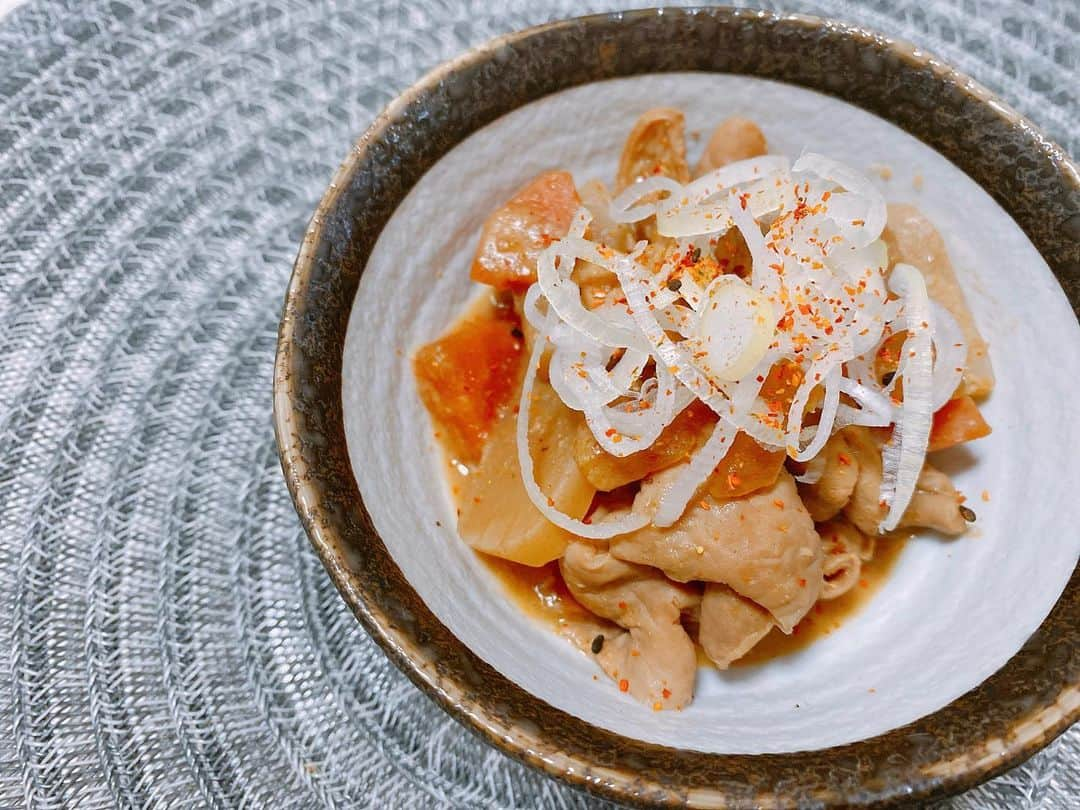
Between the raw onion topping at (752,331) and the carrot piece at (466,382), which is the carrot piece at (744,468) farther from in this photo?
the carrot piece at (466,382)

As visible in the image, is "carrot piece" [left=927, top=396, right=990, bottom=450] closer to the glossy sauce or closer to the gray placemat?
the glossy sauce

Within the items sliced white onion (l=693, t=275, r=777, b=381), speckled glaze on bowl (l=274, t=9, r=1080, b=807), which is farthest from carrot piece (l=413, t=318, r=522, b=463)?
sliced white onion (l=693, t=275, r=777, b=381)

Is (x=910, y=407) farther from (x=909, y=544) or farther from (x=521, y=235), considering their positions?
(x=521, y=235)

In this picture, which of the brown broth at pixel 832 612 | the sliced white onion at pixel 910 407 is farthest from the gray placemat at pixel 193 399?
the sliced white onion at pixel 910 407

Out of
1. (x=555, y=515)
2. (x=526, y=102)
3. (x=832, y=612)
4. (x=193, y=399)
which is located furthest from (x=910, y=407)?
(x=193, y=399)

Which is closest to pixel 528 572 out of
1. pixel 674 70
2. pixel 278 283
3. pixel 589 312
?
pixel 589 312

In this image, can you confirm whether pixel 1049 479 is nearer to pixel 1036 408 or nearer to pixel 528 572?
pixel 1036 408
